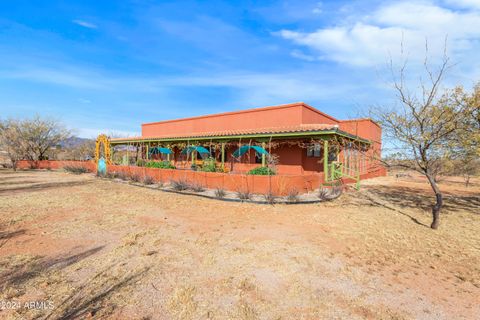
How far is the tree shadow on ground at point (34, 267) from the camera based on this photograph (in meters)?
3.55

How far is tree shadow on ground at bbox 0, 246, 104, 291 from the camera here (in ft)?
11.6

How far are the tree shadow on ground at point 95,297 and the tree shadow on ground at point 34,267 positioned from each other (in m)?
0.88

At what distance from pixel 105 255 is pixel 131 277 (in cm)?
118

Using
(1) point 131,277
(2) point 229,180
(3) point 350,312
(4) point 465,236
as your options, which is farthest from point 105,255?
(4) point 465,236

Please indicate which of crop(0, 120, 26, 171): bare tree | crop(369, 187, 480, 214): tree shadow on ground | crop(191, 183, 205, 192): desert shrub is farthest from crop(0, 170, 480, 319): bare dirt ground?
crop(0, 120, 26, 171): bare tree

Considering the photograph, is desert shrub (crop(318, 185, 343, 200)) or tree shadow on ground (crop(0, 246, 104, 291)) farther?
desert shrub (crop(318, 185, 343, 200))

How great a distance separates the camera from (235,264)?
14.0 feet

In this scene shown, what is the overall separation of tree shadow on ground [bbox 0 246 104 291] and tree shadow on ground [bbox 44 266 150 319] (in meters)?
0.88

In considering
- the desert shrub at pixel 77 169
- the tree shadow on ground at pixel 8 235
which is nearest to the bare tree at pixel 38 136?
the desert shrub at pixel 77 169

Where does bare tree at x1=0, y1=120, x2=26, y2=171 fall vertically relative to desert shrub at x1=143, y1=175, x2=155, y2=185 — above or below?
Result: above

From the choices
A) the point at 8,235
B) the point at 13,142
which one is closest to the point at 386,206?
the point at 8,235

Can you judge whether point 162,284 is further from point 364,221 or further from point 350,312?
point 364,221

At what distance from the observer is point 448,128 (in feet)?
20.9

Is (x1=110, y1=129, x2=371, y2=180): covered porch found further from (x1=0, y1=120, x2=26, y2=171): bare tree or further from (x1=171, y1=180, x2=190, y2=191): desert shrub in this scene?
(x1=0, y1=120, x2=26, y2=171): bare tree
